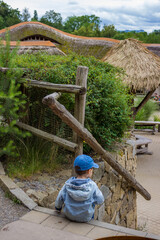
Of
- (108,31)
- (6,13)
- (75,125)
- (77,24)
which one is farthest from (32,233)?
(77,24)

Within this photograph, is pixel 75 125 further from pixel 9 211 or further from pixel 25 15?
pixel 25 15

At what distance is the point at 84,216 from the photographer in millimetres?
2947

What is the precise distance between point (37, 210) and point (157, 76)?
21.2ft

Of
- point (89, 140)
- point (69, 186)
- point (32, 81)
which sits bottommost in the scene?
point (69, 186)

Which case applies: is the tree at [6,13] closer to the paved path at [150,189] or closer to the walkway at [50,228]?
the paved path at [150,189]

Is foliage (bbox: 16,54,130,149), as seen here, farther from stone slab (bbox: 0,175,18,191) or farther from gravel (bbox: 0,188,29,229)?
gravel (bbox: 0,188,29,229)

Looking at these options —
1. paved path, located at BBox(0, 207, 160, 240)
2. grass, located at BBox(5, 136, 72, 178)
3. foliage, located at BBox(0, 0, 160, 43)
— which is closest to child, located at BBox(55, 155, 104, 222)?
paved path, located at BBox(0, 207, 160, 240)

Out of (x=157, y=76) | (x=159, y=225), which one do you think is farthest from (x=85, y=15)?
(x=159, y=225)

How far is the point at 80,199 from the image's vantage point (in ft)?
9.46

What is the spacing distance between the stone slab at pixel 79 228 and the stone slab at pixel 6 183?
1.08 meters

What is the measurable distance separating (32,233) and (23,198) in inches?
33.1

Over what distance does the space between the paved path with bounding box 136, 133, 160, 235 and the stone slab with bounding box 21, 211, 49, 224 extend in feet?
10.5

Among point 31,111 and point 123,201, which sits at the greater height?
point 31,111

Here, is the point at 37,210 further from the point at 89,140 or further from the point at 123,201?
the point at 123,201
